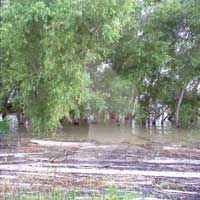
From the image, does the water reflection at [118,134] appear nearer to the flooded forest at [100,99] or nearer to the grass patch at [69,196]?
the flooded forest at [100,99]

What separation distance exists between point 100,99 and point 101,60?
1280mm

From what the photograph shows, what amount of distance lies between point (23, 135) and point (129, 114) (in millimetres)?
3937

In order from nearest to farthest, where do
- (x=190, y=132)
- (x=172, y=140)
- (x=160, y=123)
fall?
(x=172, y=140)
(x=190, y=132)
(x=160, y=123)

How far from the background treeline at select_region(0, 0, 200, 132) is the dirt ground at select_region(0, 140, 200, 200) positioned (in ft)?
5.16

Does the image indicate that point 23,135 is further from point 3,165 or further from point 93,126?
point 3,165

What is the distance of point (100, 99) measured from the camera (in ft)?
34.7

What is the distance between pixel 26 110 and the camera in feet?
32.1

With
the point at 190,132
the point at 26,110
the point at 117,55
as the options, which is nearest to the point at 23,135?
the point at 26,110

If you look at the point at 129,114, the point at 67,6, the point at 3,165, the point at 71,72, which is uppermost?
the point at 67,6

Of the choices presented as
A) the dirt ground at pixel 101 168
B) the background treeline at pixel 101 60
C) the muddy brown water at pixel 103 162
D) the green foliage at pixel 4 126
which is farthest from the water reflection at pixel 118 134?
the dirt ground at pixel 101 168

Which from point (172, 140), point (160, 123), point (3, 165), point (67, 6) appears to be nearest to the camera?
point (3, 165)

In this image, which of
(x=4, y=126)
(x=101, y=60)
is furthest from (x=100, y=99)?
(x=4, y=126)

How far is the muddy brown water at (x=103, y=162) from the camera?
446cm

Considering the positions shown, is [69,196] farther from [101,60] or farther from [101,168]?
[101,60]
